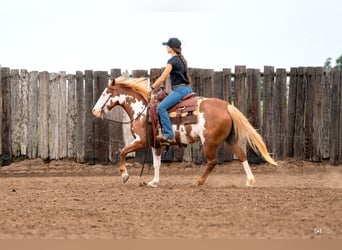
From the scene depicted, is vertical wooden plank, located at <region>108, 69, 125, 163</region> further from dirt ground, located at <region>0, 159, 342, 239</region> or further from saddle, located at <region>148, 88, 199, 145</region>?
saddle, located at <region>148, 88, 199, 145</region>

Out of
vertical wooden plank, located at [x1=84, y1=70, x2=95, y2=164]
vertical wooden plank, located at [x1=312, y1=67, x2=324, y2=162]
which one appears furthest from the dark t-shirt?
vertical wooden plank, located at [x1=312, y1=67, x2=324, y2=162]

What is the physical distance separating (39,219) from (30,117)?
7730 millimetres

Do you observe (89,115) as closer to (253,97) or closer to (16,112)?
(16,112)

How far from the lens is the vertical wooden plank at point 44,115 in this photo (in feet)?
52.6

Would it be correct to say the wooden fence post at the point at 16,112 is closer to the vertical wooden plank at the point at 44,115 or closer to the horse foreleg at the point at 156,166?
the vertical wooden plank at the point at 44,115

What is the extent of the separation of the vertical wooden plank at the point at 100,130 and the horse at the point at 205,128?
9.85ft

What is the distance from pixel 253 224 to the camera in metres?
7.96

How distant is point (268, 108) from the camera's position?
16109 millimetres

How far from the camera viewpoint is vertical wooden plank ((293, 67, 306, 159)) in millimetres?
16203

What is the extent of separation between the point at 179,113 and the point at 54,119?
15.3 ft

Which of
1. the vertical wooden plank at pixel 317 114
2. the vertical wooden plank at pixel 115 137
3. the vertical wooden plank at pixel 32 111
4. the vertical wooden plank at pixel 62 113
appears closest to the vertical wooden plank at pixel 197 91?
the vertical wooden plank at pixel 115 137

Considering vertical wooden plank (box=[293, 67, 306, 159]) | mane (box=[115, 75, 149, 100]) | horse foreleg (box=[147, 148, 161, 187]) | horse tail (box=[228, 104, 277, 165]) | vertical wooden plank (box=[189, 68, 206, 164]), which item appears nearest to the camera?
horse tail (box=[228, 104, 277, 165])

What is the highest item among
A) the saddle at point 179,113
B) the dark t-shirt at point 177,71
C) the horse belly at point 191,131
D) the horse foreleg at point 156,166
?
the dark t-shirt at point 177,71

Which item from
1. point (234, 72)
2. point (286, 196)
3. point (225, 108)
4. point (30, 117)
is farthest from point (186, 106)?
point (30, 117)
